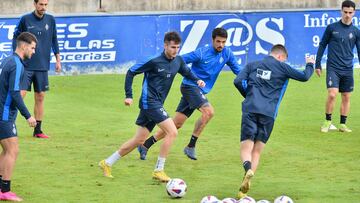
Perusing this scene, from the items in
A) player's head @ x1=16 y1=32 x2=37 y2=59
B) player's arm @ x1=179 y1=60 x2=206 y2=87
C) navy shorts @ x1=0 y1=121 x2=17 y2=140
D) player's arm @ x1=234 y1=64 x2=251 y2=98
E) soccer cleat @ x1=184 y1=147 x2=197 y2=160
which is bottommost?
soccer cleat @ x1=184 y1=147 x2=197 y2=160

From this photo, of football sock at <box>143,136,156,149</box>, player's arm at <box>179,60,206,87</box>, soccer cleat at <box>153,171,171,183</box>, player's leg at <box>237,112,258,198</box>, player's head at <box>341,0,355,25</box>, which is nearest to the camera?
player's leg at <box>237,112,258,198</box>

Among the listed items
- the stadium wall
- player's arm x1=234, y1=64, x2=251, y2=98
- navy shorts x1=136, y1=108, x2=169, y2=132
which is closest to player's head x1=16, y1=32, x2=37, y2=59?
navy shorts x1=136, y1=108, x2=169, y2=132

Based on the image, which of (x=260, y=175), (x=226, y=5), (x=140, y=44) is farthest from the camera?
(x=226, y=5)

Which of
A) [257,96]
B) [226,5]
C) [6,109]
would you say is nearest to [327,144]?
[257,96]

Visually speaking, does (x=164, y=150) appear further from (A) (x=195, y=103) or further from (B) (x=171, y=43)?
(A) (x=195, y=103)

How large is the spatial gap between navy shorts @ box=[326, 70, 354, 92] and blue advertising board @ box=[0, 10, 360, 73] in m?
7.03

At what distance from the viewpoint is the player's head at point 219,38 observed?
47.0 ft

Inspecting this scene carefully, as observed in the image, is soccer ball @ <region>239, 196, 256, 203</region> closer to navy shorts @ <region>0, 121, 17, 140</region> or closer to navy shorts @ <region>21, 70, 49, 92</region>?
navy shorts @ <region>0, 121, 17, 140</region>

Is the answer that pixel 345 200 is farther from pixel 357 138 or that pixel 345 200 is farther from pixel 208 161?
pixel 357 138

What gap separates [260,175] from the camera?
13547 mm

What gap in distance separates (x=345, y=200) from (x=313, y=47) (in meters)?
15.4

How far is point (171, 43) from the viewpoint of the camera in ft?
42.8

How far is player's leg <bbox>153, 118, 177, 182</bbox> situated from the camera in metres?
13.0

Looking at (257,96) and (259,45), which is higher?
(257,96)
